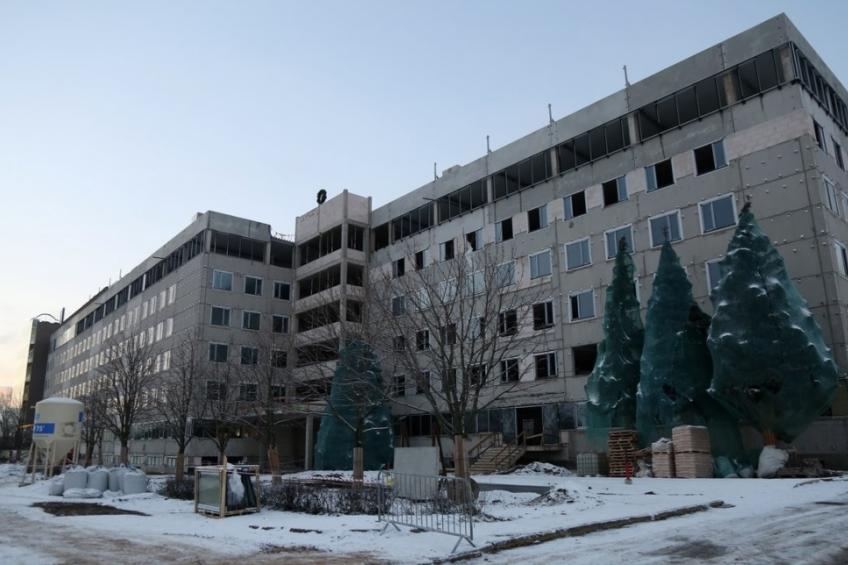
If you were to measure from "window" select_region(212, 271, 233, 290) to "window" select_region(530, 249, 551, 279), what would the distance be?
28106 mm

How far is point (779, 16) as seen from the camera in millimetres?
31922

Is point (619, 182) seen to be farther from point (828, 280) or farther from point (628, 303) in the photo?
point (828, 280)

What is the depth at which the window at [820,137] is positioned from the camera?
31636 mm

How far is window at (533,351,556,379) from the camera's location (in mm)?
39906

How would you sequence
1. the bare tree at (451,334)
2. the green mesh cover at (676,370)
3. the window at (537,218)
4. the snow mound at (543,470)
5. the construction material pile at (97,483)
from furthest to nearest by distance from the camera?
the window at (537,218) → the snow mound at (543,470) → the green mesh cover at (676,370) → the construction material pile at (97,483) → the bare tree at (451,334)

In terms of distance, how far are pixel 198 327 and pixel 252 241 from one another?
9.99 metres

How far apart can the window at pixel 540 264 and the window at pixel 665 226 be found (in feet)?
24.3

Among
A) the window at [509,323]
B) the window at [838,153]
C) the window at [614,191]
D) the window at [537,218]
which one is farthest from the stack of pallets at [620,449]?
the window at [838,153]

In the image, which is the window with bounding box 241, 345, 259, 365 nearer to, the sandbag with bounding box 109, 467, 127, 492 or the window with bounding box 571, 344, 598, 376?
the sandbag with bounding box 109, 467, 127, 492

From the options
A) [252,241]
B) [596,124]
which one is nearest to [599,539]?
[596,124]

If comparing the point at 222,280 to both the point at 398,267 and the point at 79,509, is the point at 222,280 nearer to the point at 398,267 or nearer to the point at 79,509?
the point at 398,267

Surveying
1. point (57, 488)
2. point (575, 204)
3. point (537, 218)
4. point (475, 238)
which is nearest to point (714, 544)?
point (57, 488)

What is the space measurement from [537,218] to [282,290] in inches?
1085

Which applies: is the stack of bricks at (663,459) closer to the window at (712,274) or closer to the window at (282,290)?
the window at (712,274)
